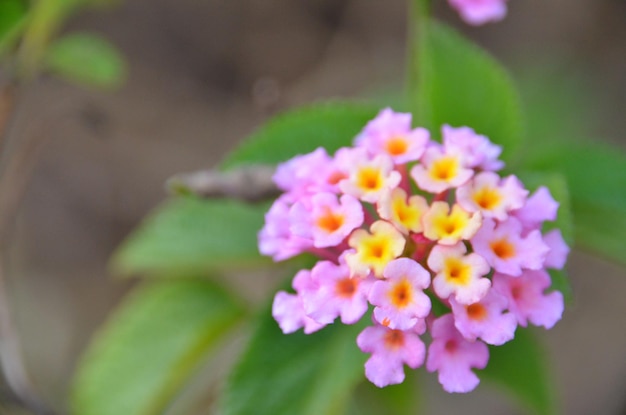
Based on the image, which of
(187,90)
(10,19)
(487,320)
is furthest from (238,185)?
(187,90)

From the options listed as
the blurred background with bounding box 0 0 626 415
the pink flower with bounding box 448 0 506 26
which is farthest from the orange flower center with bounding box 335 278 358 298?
the blurred background with bounding box 0 0 626 415

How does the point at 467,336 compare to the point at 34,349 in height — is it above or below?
above

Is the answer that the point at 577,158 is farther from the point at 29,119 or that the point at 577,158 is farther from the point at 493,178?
the point at 29,119

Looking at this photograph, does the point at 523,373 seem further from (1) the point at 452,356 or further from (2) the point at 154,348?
(2) the point at 154,348

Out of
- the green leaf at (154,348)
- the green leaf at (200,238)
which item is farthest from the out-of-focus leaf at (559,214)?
the green leaf at (154,348)

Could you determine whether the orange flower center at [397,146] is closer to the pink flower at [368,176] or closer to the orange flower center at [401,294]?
the pink flower at [368,176]

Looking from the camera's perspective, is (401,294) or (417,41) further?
(417,41)

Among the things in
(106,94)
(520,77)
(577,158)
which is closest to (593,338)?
(520,77)
